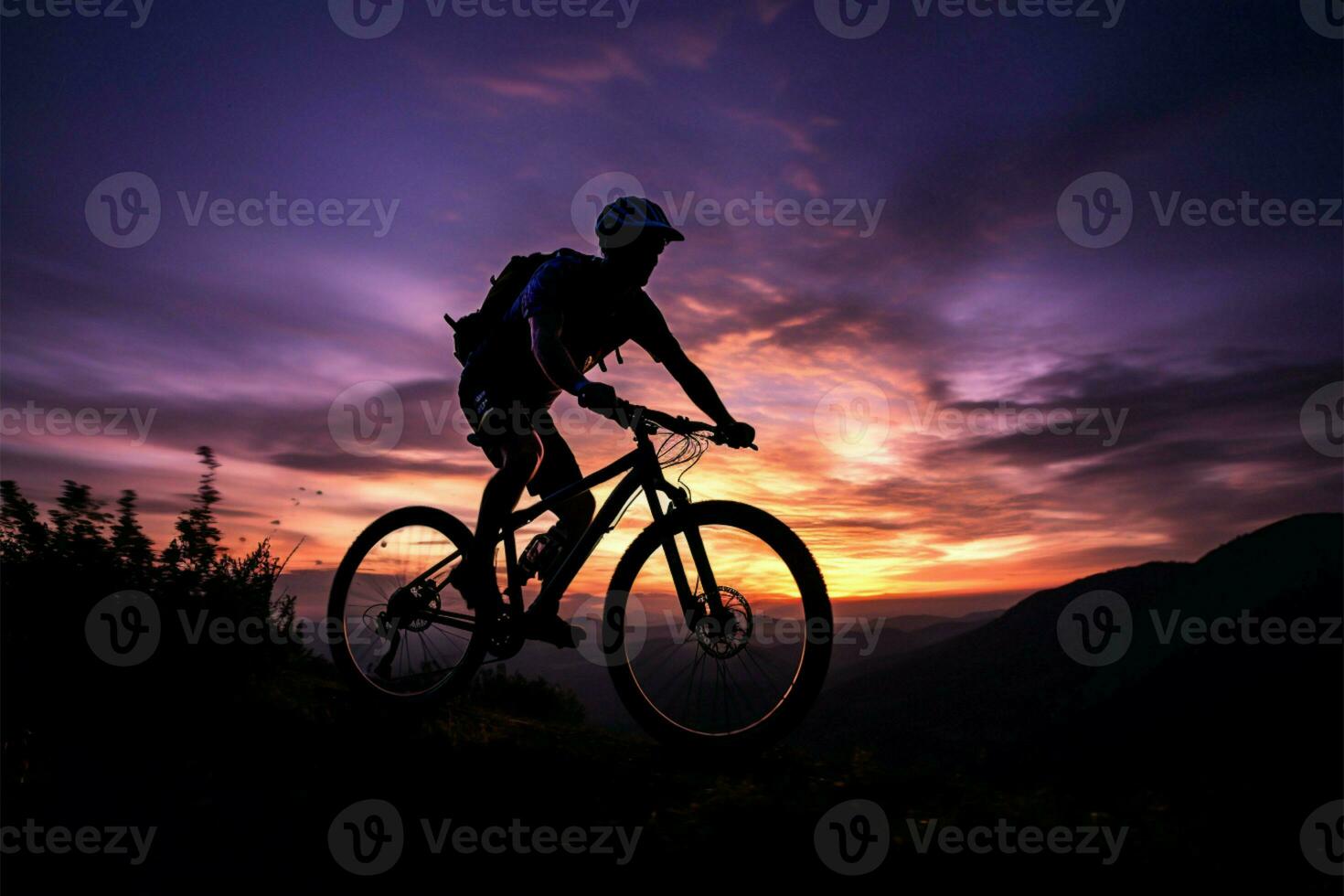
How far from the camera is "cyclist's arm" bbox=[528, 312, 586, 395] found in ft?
14.3

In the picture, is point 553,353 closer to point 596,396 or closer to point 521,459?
point 596,396

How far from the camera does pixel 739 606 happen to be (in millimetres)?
4223

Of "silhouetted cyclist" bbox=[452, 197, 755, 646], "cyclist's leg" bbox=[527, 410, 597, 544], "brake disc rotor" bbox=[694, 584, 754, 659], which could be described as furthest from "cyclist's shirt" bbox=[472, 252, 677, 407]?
"brake disc rotor" bbox=[694, 584, 754, 659]

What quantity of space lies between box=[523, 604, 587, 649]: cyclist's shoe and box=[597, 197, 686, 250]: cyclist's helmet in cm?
245

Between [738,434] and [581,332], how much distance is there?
1358mm

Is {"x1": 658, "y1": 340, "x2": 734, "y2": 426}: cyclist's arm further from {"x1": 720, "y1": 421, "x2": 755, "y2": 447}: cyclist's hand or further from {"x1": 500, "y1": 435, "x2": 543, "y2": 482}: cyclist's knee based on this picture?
{"x1": 500, "y1": 435, "x2": 543, "y2": 482}: cyclist's knee

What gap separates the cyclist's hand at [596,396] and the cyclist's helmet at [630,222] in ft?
3.89

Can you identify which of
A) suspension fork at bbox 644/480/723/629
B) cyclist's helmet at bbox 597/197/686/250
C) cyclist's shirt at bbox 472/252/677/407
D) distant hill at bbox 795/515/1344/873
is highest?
cyclist's helmet at bbox 597/197/686/250

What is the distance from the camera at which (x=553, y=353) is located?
4516 millimetres

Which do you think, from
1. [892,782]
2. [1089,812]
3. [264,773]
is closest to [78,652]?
[264,773]

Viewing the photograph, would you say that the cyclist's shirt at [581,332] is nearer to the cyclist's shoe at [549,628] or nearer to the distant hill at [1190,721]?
the cyclist's shoe at [549,628]

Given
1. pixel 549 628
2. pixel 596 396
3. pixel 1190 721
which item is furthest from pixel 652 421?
pixel 1190 721

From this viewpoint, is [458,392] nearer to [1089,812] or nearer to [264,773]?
[264,773]

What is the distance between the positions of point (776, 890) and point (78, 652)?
4.98 meters
